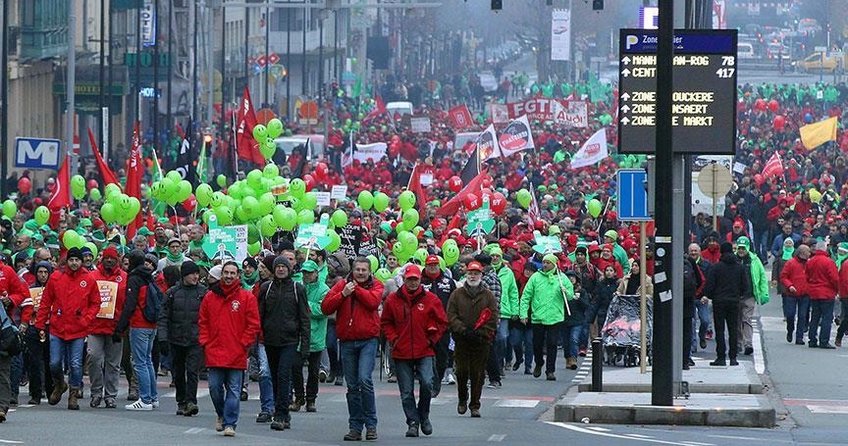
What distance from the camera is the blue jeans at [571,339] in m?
27.4

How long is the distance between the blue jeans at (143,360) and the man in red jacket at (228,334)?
2.43 metres

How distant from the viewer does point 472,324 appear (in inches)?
818

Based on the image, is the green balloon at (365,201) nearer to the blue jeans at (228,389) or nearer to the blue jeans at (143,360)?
the blue jeans at (143,360)

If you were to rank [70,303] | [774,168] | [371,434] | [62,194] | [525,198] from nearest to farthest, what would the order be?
[371,434]
[70,303]
[62,194]
[525,198]
[774,168]

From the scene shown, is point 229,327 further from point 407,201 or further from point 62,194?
point 407,201

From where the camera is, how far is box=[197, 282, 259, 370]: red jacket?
1877cm

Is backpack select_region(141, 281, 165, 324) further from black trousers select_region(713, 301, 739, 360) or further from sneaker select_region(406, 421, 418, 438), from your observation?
black trousers select_region(713, 301, 739, 360)

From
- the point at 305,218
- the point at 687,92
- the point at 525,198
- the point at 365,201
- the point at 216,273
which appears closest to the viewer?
the point at 216,273

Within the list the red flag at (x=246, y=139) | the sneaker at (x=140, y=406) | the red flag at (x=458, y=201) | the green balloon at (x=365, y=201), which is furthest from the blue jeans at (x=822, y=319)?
the red flag at (x=246, y=139)

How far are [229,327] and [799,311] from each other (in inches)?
572

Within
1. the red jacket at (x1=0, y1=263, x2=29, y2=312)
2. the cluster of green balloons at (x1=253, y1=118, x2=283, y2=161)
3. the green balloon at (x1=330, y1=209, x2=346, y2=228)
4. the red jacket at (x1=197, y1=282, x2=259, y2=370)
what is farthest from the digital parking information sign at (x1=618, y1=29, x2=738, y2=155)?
the cluster of green balloons at (x1=253, y1=118, x2=283, y2=161)

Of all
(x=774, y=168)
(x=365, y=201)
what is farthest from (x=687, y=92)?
(x=774, y=168)

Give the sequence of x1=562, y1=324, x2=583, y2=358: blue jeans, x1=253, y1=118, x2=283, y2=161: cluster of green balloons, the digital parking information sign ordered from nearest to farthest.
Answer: the digital parking information sign < x1=562, y1=324, x2=583, y2=358: blue jeans < x1=253, y1=118, x2=283, y2=161: cluster of green balloons

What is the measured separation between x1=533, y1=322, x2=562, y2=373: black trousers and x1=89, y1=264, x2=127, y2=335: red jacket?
631 centimetres
